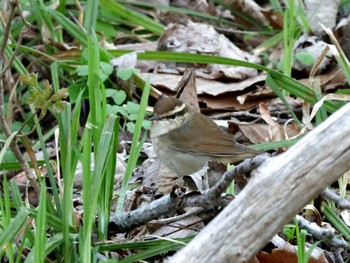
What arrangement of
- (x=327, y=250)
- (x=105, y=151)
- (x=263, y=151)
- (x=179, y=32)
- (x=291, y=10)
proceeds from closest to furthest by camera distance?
(x=105, y=151), (x=327, y=250), (x=263, y=151), (x=291, y=10), (x=179, y=32)

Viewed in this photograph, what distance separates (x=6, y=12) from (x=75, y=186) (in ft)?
5.20

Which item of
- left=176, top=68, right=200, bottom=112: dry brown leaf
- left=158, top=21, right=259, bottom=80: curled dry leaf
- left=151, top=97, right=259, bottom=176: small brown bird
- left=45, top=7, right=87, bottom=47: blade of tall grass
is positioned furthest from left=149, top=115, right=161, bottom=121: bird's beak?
left=158, top=21, right=259, bottom=80: curled dry leaf

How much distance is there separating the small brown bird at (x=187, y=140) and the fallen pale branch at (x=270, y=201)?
6.69 ft

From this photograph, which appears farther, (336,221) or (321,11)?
(321,11)

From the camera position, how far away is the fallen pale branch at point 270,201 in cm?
291

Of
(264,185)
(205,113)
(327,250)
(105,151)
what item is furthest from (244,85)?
(264,185)

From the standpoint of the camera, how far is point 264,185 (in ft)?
9.60

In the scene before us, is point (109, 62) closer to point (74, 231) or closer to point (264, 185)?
point (74, 231)

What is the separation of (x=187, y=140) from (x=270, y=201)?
99.8 inches

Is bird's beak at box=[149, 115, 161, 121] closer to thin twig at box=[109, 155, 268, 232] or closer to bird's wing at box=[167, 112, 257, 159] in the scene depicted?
bird's wing at box=[167, 112, 257, 159]

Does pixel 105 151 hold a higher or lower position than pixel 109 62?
higher

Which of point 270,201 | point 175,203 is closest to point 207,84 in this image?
point 175,203

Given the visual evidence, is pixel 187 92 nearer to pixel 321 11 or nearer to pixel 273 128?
pixel 273 128

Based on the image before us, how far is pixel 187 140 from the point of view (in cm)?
543
